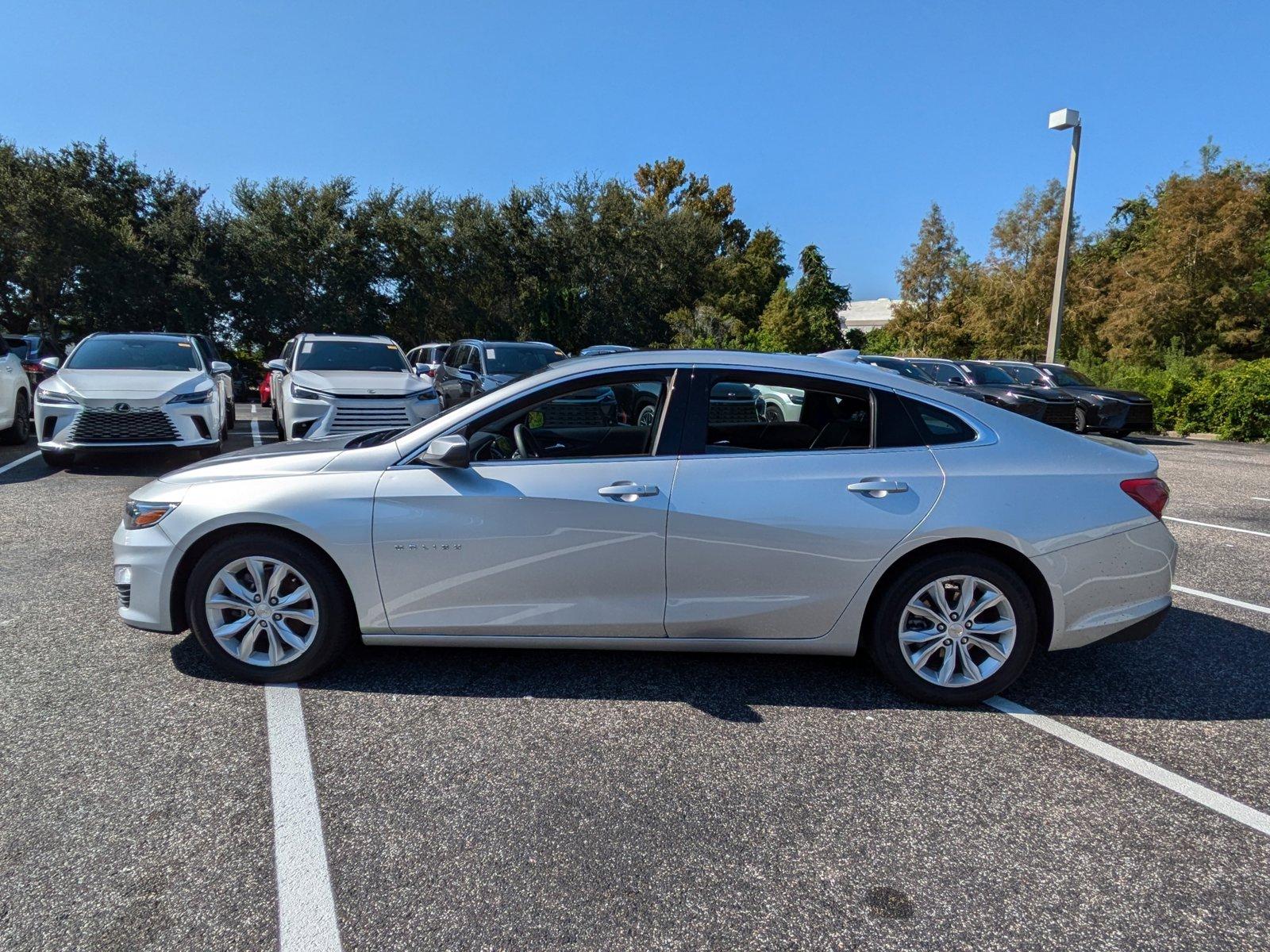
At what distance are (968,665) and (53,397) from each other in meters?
9.72

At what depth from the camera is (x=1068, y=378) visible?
18578mm

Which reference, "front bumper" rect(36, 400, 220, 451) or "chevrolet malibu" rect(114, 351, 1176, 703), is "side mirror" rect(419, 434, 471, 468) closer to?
"chevrolet malibu" rect(114, 351, 1176, 703)

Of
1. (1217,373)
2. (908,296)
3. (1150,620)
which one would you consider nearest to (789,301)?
(908,296)

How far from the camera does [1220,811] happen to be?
2.99 m

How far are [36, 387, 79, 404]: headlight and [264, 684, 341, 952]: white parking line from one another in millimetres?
7338

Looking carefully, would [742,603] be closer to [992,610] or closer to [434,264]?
[992,610]

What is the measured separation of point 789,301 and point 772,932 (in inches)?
1961

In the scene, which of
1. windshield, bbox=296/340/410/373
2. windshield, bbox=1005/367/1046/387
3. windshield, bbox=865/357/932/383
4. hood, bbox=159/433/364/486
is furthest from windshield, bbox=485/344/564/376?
windshield, bbox=1005/367/1046/387

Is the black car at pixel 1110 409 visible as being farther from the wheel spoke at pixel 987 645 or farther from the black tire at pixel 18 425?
the black tire at pixel 18 425

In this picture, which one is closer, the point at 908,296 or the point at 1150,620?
the point at 1150,620

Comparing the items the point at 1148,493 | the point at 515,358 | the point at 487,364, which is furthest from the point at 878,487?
the point at 515,358

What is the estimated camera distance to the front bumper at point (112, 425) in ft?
29.9

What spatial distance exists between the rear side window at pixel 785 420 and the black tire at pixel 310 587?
175cm

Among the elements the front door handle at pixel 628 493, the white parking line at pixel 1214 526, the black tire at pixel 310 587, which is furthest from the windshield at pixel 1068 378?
the black tire at pixel 310 587
